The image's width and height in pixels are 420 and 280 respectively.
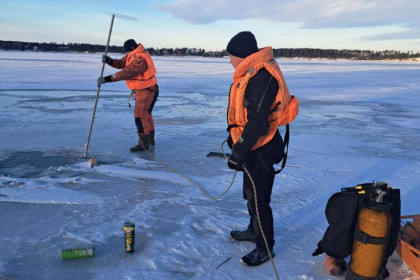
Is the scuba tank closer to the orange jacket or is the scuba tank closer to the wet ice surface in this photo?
the wet ice surface

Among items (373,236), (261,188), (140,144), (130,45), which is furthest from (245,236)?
(130,45)

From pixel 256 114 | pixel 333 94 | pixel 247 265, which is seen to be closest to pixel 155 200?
pixel 247 265

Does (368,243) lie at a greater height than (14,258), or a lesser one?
greater

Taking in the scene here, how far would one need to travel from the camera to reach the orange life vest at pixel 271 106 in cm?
273

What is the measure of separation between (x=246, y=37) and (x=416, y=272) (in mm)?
2108

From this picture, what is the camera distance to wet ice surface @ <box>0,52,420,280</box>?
10.0ft

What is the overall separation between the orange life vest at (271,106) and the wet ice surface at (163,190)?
3.51 ft

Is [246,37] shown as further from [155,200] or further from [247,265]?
[155,200]

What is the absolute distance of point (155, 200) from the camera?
4.32 m

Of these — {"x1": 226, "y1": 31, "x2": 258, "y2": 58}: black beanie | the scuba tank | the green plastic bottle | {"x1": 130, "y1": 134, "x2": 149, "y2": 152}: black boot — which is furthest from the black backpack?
{"x1": 130, "y1": 134, "x2": 149, "y2": 152}: black boot

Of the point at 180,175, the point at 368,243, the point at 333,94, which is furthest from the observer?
the point at 333,94

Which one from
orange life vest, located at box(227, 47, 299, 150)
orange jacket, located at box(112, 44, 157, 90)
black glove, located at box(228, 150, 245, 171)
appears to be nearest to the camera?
orange life vest, located at box(227, 47, 299, 150)

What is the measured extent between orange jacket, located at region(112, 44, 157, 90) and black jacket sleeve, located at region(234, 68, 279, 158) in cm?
356

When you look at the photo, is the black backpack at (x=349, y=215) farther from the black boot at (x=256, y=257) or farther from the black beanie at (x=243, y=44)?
the black beanie at (x=243, y=44)
